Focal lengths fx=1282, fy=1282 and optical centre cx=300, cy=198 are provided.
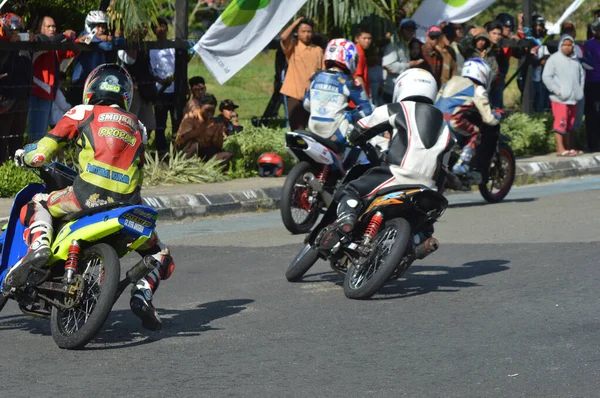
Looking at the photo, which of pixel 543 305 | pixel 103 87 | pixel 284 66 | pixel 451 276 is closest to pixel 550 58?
pixel 284 66

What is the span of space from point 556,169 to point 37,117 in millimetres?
7498

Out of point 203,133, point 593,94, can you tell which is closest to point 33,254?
point 203,133

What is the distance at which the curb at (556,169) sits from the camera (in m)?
17.1

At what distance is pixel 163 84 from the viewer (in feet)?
50.7

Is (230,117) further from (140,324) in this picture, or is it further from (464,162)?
(140,324)

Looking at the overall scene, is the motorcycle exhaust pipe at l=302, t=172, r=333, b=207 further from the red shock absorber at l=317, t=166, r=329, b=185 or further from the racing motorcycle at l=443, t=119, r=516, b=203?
the racing motorcycle at l=443, t=119, r=516, b=203

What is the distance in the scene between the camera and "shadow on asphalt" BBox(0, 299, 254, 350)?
23.8ft

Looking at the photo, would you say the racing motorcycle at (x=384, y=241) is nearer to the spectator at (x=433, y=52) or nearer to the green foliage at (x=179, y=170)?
the green foliage at (x=179, y=170)

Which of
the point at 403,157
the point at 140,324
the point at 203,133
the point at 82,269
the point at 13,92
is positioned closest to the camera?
the point at 82,269

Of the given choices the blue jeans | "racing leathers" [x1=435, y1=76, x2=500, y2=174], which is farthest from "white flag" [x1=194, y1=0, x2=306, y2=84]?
"racing leathers" [x1=435, y1=76, x2=500, y2=174]

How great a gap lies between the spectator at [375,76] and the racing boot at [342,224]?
8.15 metres

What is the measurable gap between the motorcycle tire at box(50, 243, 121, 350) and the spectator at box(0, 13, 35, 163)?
657 centimetres

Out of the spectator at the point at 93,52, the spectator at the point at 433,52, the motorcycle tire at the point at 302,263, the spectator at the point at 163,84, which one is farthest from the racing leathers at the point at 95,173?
the spectator at the point at 433,52

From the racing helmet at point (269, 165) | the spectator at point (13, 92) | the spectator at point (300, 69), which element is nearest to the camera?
the spectator at point (13, 92)
